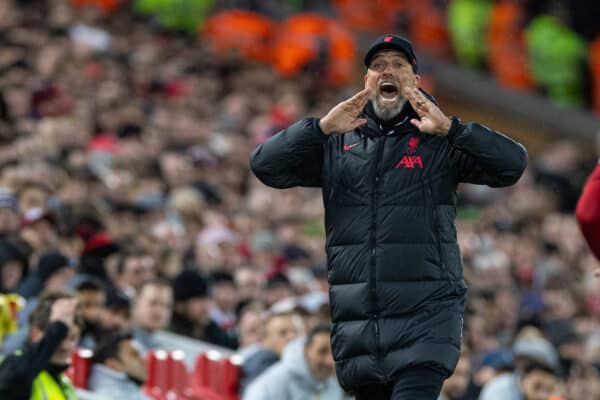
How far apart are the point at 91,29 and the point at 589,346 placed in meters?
8.21

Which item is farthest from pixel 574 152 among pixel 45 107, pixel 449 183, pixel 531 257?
pixel 449 183

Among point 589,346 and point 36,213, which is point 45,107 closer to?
point 36,213

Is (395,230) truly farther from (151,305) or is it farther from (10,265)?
(10,265)

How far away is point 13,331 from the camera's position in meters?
10.5

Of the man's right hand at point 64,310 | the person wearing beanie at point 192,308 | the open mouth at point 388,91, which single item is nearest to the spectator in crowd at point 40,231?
the person wearing beanie at point 192,308

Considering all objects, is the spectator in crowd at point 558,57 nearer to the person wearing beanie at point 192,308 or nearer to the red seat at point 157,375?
the person wearing beanie at point 192,308

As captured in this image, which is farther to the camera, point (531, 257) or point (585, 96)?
point (585, 96)

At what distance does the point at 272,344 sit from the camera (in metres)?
Result: 11.7

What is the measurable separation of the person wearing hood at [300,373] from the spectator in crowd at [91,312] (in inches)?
44.2

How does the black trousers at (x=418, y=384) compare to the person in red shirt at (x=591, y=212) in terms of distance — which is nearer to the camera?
the black trousers at (x=418, y=384)

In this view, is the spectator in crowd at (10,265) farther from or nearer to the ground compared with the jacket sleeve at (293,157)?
nearer to the ground

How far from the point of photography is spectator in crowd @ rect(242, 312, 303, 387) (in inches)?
452

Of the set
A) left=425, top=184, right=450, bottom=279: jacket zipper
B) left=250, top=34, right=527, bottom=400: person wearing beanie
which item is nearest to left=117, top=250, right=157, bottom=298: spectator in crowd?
left=250, top=34, right=527, bottom=400: person wearing beanie

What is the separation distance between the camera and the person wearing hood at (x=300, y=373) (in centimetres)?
1069
